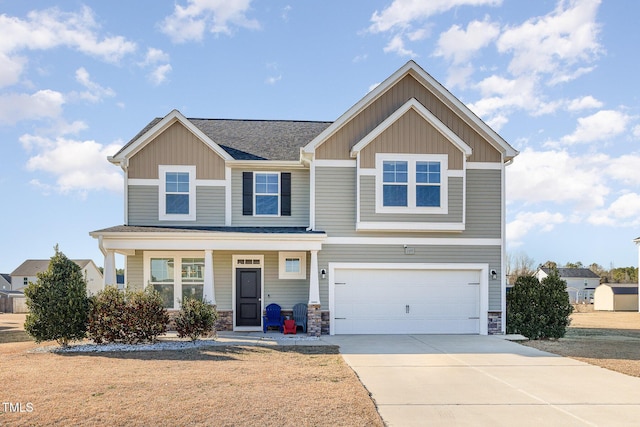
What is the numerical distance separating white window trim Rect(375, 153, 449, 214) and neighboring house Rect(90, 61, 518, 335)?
0.14ft

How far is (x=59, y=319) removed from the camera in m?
14.4

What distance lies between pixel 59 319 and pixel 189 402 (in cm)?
760

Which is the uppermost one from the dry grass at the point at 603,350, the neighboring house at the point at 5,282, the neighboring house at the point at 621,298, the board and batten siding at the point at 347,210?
the board and batten siding at the point at 347,210

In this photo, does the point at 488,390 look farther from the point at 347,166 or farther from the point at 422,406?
the point at 347,166

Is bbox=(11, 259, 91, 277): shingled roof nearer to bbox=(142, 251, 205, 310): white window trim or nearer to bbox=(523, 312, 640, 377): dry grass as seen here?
bbox=(142, 251, 205, 310): white window trim

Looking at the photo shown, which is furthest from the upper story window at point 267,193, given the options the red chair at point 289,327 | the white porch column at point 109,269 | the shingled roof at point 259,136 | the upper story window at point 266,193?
the white porch column at point 109,269

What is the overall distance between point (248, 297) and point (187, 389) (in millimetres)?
9206

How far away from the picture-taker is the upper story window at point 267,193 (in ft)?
61.6

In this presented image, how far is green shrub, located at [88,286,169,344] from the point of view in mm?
14688

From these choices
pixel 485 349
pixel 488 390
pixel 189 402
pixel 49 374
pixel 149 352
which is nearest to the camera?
pixel 189 402

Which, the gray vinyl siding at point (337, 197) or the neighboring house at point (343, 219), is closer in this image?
the neighboring house at point (343, 219)

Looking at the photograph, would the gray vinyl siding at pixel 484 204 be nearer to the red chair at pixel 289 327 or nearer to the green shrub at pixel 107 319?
the red chair at pixel 289 327

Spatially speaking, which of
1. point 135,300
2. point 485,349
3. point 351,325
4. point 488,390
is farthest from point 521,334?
point 135,300

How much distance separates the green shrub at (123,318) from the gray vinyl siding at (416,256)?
202 inches
